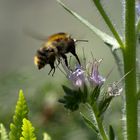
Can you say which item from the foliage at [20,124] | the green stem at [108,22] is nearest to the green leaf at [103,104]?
the green stem at [108,22]

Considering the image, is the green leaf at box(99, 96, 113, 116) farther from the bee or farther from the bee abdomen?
the bee abdomen

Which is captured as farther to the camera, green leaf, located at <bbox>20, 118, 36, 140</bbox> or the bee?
the bee

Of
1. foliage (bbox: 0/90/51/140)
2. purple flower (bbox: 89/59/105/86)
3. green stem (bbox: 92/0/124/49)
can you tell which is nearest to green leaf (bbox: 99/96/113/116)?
purple flower (bbox: 89/59/105/86)

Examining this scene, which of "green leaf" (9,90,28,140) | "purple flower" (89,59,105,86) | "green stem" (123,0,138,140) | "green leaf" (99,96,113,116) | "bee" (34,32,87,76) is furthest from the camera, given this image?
"bee" (34,32,87,76)

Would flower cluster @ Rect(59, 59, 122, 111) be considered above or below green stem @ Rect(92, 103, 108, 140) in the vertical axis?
above

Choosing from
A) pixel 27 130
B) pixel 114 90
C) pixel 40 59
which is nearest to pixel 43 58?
pixel 40 59

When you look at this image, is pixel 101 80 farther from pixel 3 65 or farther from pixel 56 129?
pixel 3 65

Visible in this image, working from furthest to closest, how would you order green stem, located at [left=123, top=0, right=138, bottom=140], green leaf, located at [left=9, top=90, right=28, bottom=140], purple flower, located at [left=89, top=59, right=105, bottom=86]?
1. purple flower, located at [left=89, top=59, right=105, bottom=86]
2. green stem, located at [left=123, top=0, right=138, bottom=140]
3. green leaf, located at [left=9, top=90, right=28, bottom=140]

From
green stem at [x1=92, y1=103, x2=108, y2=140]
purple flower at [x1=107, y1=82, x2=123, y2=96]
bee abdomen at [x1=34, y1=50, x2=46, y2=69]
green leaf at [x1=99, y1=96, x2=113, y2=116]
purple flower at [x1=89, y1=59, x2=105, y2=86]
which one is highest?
bee abdomen at [x1=34, y1=50, x2=46, y2=69]
